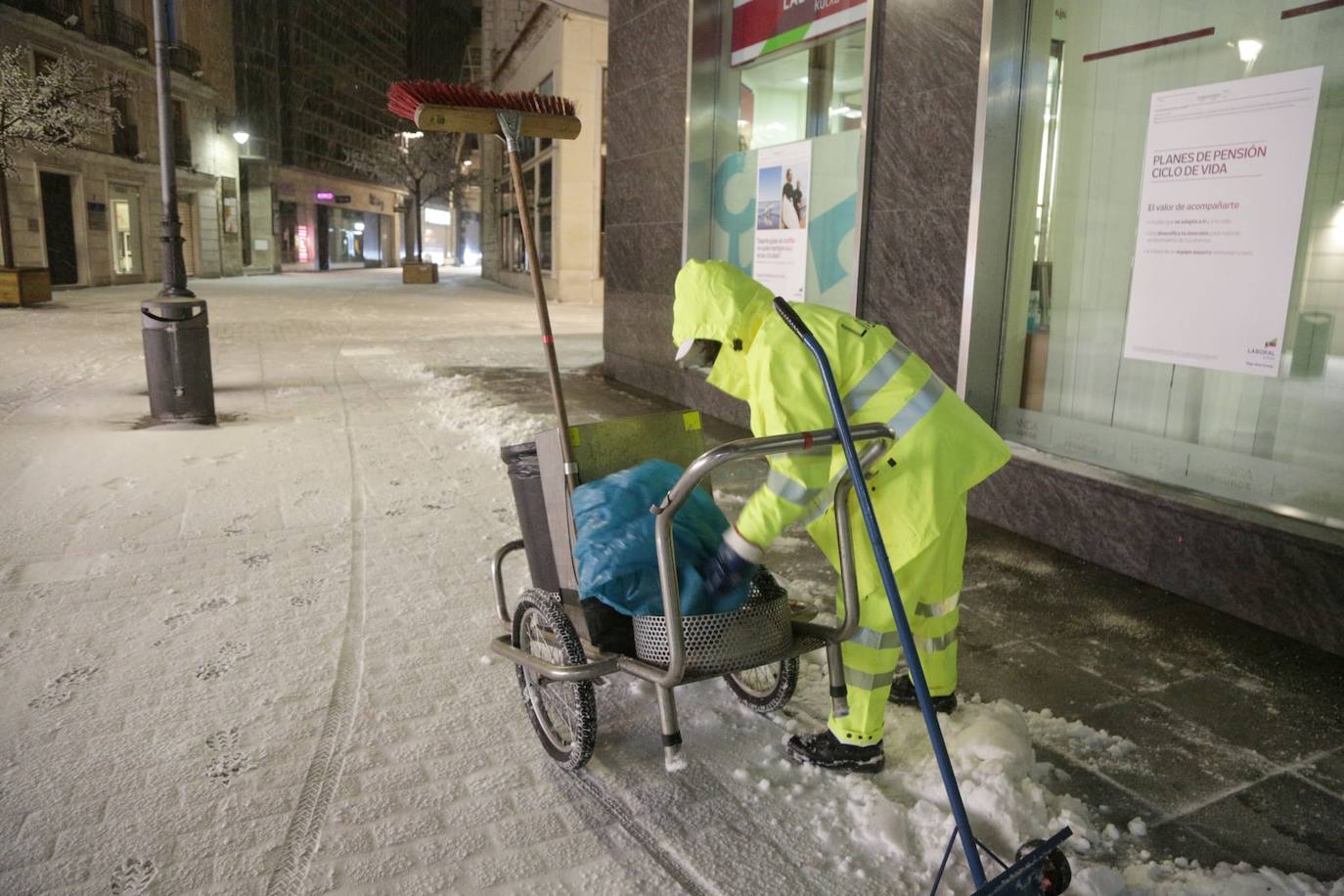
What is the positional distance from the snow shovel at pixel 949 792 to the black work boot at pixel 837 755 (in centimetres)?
55

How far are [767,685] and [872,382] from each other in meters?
1.24

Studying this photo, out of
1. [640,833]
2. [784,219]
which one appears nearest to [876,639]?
[640,833]

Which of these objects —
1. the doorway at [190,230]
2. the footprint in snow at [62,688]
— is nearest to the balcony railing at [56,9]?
the doorway at [190,230]

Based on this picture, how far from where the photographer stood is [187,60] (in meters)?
34.3

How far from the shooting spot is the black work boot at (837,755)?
288 centimetres

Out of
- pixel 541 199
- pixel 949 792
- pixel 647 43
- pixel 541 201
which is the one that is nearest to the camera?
pixel 949 792

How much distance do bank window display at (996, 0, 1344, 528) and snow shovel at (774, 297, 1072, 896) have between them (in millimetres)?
2908

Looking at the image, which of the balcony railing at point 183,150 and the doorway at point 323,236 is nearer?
the balcony railing at point 183,150

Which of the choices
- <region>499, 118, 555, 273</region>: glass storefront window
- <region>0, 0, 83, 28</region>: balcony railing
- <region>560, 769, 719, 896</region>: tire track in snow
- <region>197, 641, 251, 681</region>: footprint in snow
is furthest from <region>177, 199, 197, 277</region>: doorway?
<region>560, 769, 719, 896</region>: tire track in snow

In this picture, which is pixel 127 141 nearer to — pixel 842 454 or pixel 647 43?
pixel 647 43

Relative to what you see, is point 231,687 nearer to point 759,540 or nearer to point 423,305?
point 759,540

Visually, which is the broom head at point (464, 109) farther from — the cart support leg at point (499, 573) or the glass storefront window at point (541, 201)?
the glass storefront window at point (541, 201)

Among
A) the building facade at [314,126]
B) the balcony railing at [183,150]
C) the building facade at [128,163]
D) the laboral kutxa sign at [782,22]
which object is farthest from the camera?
the building facade at [314,126]

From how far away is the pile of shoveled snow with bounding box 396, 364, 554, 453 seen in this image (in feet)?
25.5
